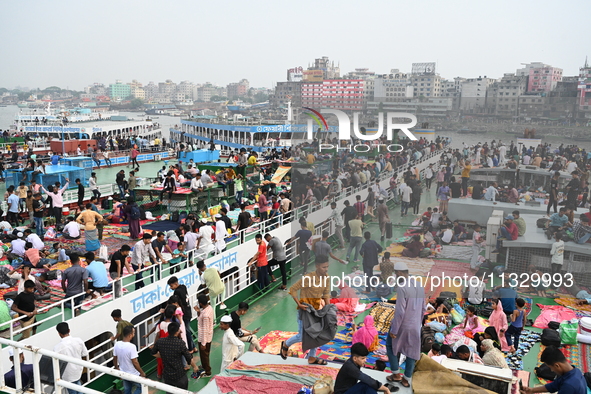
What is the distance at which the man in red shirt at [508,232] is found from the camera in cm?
877

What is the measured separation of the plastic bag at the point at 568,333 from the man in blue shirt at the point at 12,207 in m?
12.7

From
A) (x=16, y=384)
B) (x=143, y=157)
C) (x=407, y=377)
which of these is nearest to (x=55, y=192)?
(x=16, y=384)

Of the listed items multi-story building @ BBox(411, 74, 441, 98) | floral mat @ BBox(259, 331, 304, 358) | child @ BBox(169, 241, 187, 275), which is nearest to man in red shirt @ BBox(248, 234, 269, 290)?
child @ BBox(169, 241, 187, 275)

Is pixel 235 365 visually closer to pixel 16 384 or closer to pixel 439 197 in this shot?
pixel 16 384

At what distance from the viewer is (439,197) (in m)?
8.83

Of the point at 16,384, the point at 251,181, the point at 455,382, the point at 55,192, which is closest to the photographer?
the point at 455,382

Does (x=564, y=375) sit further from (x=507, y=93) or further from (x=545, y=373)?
Answer: (x=507, y=93)

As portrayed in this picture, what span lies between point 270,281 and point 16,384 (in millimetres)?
5839

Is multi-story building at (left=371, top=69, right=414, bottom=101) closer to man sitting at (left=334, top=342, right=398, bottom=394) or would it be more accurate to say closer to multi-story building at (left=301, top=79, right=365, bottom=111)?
multi-story building at (left=301, top=79, right=365, bottom=111)

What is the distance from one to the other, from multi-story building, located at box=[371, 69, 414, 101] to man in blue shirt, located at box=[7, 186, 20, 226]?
965 cm

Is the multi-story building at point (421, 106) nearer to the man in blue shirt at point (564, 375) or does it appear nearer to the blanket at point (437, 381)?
the blanket at point (437, 381)

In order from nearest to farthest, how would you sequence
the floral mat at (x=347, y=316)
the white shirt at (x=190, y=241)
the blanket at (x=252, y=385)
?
the blanket at (x=252, y=385) < the floral mat at (x=347, y=316) < the white shirt at (x=190, y=241)

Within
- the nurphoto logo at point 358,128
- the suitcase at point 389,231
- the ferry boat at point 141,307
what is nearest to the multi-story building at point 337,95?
the nurphoto logo at point 358,128

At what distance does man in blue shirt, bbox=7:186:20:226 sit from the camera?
13.0 m
